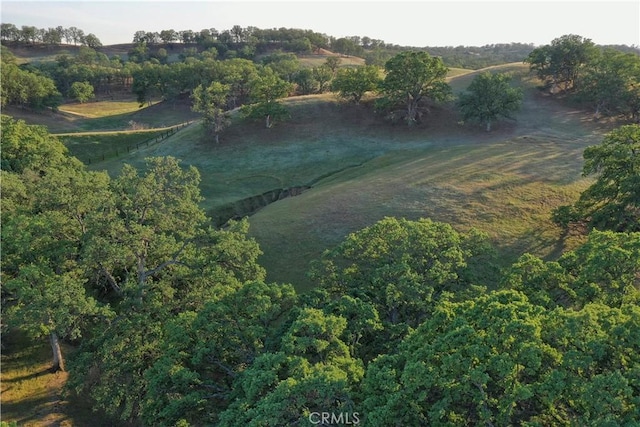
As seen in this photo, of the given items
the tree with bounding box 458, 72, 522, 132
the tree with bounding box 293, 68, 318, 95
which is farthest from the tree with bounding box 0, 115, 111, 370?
the tree with bounding box 293, 68, 318, 95

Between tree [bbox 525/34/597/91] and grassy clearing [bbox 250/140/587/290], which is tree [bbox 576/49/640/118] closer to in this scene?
tree [bbox 525/34/597/91]

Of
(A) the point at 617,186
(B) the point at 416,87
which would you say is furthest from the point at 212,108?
(A) the point at 617,186

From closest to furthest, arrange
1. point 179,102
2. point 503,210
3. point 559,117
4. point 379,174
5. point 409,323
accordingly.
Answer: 1. point 409,323
2. point 503,210
3. point 379,174
4. point 559,117
5. point 179,102

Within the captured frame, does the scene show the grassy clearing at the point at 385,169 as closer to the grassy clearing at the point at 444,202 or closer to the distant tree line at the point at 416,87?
the grassy clearing at the point at 444,202

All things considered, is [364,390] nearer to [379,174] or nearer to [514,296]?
[514,296]

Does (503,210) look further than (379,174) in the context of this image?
No

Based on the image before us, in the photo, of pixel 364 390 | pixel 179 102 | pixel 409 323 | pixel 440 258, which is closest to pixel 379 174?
pixel 440 258

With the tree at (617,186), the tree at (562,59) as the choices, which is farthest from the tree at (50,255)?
the tree at (562,59)
